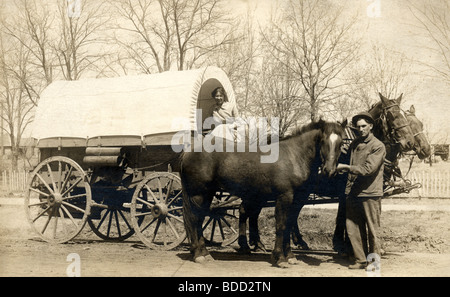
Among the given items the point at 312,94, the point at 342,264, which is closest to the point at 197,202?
the point at 342,264

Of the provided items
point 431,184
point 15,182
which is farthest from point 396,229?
point 15,182

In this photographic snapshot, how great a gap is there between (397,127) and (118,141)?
195 inches

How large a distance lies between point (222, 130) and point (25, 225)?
7799 mm

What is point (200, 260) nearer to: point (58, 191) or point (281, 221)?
point (281, 221)

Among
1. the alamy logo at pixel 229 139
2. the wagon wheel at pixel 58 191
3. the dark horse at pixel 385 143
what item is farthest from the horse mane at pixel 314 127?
the wagon wheel at pixel 58 191

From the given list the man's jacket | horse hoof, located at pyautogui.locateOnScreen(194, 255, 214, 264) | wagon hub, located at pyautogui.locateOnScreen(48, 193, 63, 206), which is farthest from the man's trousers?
wagon hub, located at pyautogui.locateOnScreen(48, 193, 63, 206)

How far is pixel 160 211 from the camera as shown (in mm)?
7996

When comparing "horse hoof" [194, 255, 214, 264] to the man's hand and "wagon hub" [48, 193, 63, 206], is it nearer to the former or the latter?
the man's hand

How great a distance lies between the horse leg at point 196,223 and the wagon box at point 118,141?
73 cm

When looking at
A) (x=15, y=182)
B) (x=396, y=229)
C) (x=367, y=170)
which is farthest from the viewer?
(x=15, y=182)

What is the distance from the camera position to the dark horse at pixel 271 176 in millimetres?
6499

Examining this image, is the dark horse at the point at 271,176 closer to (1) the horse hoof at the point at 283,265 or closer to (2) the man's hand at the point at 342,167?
(1) the horse hoof at the point at 283,265
